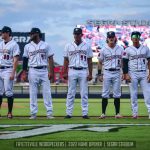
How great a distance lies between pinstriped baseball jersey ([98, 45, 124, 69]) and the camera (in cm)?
1331

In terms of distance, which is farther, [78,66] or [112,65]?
[112,65]

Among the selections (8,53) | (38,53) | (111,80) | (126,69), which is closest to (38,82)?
(38,53)

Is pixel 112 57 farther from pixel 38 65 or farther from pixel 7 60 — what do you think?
pixel 7 60

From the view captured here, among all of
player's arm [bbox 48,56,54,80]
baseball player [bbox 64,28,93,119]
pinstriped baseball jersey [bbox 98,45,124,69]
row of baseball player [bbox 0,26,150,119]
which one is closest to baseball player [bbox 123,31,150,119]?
row of baseball player [bbox 0,26,150,119]

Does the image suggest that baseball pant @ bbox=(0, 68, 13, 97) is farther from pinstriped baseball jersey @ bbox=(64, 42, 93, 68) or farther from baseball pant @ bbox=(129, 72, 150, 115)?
baseball pant @ bbox=(129, 72, 150, 115)

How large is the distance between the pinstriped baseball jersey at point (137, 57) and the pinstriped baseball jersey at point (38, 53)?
187 cm

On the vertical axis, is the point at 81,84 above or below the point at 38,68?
below

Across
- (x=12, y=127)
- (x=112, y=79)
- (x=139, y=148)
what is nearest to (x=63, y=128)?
(x=12, y=127)

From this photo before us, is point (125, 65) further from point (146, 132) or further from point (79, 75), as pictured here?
point (146, 132)

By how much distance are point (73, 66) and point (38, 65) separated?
83cm

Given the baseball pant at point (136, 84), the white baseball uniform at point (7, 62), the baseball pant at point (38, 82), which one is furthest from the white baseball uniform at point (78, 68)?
the white baseball uniform at point (7, 62)

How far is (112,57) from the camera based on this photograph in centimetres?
1331

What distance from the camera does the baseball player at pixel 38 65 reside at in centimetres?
1292

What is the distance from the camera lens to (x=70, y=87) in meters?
13.3
